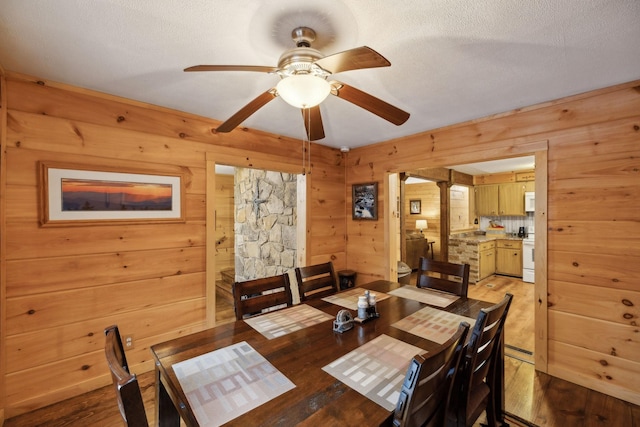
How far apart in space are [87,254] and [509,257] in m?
7.00

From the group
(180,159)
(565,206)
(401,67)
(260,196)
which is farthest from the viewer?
(260,196)

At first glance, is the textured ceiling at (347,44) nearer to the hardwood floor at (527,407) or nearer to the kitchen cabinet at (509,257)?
the hardwood floor at (527,407)

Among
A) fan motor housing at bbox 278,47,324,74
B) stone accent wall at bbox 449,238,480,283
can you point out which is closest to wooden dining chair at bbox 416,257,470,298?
fan motor housing at bbox 278,47,324,74

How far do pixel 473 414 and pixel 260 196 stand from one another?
3.73 m

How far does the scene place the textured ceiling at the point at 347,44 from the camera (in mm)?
1270

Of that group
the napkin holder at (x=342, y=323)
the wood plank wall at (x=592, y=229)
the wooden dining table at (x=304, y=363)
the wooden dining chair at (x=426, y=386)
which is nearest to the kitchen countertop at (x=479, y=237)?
the wood plank wall at (x=592, y=229)

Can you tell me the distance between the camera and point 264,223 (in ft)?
14.3

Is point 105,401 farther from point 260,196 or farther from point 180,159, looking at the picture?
point 260,196

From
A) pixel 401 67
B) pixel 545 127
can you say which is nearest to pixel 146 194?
pixel 401 67

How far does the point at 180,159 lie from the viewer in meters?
2.56

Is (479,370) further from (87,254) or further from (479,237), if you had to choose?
(479,237)

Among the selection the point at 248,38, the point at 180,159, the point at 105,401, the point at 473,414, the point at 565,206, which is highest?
the point at 248,38

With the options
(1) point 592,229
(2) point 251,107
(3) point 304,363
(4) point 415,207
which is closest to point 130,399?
(3) point 304,363

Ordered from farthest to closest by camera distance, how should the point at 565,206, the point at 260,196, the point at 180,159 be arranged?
the point at 260,196 < the point at 180,159 < the point at 565,206
